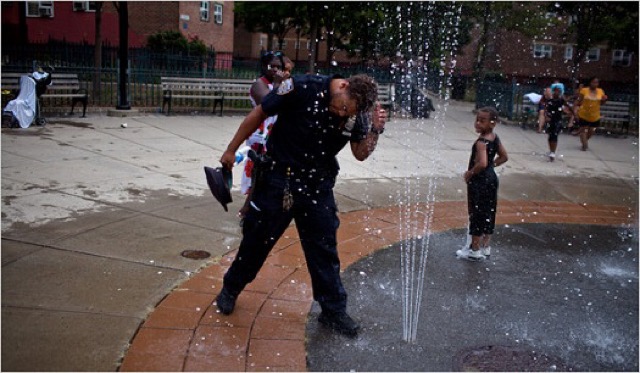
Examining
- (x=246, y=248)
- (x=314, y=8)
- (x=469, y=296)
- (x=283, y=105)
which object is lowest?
(x=469, y=296)

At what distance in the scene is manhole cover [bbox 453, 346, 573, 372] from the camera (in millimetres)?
3492

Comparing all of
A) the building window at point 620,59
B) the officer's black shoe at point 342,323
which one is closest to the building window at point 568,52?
the building window at point 620,59

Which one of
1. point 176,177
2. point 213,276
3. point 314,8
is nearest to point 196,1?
point 314,8

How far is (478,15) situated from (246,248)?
77.1ft

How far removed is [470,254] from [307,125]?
259 cm

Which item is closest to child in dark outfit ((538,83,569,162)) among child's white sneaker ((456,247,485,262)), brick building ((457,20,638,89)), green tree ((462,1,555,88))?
child's white sneaker ((456,247,485,262))

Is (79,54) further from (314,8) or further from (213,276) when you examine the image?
(213,276)

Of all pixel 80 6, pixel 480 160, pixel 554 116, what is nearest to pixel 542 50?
pixel 80 6

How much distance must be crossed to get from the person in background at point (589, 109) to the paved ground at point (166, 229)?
1.28 metres

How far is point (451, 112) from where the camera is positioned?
19.8 metres

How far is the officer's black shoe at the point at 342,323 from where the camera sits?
375 centimetres

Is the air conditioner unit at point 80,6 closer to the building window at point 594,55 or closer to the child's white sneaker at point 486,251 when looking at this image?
the child's white sneaker at point 486,251

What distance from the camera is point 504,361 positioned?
3576 mm

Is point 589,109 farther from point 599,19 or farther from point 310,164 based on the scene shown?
point 599,19
